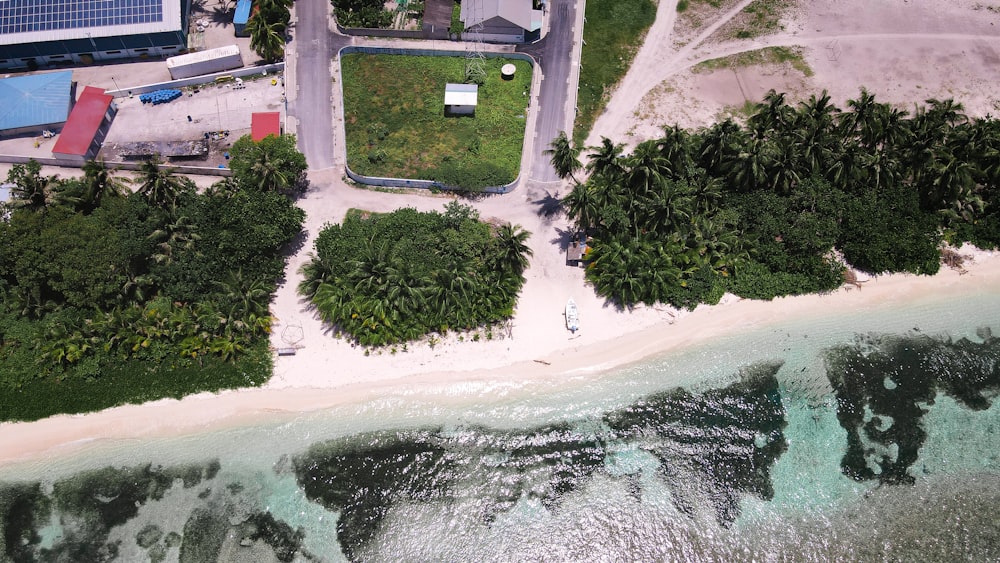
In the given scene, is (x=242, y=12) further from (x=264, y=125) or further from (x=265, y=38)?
(x=264, y=125)

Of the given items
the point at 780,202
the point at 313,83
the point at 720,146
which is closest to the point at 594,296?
the point at 720,146

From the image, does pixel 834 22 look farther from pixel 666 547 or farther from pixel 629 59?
pixel 666 547

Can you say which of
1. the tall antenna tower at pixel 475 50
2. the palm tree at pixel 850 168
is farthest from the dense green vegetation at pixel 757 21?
the tall antenna tower at pixel 475 50

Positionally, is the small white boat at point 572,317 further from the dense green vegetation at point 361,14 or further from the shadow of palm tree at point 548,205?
the dense green vegetation at point 361,14

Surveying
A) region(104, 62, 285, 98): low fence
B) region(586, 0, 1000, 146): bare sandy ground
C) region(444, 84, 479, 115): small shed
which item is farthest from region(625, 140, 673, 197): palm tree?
region(104, 62, 285, 98): low fence

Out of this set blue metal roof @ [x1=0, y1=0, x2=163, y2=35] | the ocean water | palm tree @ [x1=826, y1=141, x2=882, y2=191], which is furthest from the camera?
blue metal roof @ [x1=0, y1=0, x2=163, y2=35]

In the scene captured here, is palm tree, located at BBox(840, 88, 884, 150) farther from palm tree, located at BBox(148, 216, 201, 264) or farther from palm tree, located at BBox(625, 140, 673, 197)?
palm tree, located at BBox(148, 216, 201, 264)
